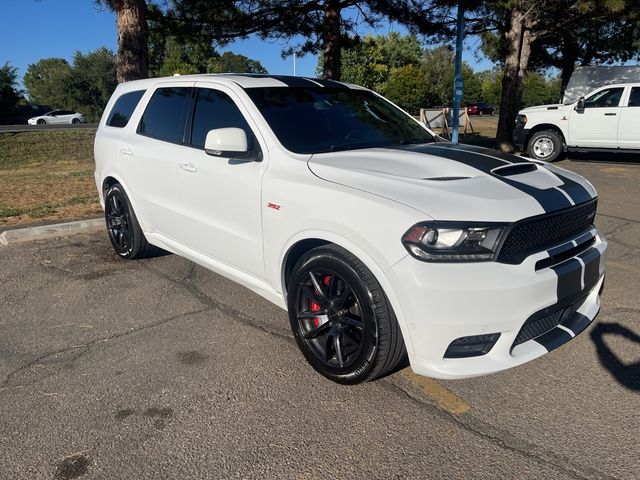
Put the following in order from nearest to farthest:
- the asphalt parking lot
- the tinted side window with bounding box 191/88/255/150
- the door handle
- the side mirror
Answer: the asphalt parking lot, the side mirror, the tinted side window with bounding box 191/88/255/150, the door handle

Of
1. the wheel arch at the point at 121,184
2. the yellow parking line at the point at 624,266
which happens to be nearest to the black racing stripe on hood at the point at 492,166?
the yellow parking line at the point at 624,266

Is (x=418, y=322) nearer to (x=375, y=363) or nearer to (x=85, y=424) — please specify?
(x=375, y=363)

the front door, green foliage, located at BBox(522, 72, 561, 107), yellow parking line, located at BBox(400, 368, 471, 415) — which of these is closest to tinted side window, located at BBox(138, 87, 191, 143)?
the front door

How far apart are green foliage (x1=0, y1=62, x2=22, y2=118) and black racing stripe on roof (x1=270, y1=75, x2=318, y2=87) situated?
50.1 meters

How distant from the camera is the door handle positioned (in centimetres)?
390

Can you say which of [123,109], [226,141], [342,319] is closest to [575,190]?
[342,319]

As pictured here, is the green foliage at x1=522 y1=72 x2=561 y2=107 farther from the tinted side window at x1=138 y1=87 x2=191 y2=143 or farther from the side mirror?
the side mirror

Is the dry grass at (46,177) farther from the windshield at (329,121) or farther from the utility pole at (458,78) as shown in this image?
the utility pole at (458,78)

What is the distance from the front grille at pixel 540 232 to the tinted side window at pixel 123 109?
3907 mm

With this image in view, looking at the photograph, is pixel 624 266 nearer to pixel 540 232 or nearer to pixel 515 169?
pixel 515 169

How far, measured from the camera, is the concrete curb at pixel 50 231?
19.9 ft

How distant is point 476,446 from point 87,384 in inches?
85.7

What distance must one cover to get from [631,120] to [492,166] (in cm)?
1108

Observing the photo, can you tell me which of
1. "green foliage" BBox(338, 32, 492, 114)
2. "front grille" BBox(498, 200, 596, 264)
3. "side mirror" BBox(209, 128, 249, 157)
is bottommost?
"front grille" BBox(498, 200, 596, 264)
